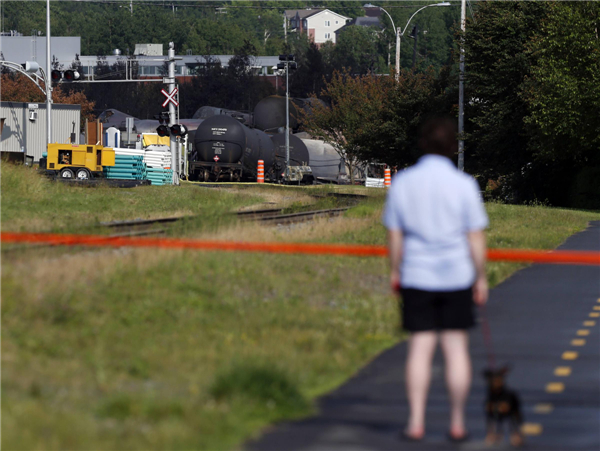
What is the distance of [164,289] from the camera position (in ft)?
32.7

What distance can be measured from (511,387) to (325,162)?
56525 millimetres

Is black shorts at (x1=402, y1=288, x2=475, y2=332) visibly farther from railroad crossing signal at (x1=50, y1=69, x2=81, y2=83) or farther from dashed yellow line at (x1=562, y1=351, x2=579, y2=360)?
railroad crossing signal at (x1=50, y1=69, x2=81, y2=83)

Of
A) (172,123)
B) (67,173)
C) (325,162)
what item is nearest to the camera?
(172,123)

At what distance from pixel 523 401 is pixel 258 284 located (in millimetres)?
5069

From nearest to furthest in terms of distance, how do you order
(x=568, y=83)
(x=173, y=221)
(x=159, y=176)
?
(x=173, y=221), (x=568, y=83), (x=159, y=176)

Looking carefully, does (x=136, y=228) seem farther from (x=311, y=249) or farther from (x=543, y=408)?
(x=543, y=408)

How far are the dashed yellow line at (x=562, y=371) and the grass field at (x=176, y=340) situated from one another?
1608 mm

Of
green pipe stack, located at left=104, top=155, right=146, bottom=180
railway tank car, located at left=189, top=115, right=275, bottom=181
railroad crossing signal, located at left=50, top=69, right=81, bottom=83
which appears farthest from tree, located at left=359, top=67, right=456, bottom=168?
railroad crossing signal, located at left=50, top=69, right=81, bottom=83

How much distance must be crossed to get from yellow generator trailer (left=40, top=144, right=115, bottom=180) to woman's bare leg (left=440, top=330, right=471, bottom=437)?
36.8m

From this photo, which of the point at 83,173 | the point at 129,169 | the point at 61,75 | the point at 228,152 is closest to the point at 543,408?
the point at 83,173

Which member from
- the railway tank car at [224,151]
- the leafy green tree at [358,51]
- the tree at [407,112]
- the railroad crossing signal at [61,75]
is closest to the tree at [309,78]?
the leafy green tree at [358,51]

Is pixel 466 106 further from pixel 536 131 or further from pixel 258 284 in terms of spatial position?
pixel 258 284

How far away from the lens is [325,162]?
63.2m

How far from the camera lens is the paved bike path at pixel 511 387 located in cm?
554
